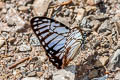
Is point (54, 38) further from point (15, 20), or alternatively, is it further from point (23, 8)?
point (23, 8)

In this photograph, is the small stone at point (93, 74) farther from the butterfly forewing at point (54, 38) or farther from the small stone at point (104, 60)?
the butterfly forewing at point (54, 38)

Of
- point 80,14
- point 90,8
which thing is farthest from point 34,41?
point 90,8

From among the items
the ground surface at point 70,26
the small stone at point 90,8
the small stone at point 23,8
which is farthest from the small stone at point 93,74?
the small stone at point 23,8

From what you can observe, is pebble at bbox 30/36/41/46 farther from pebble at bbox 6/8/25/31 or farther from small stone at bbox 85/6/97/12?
small stone at bbox 85/6/97/12

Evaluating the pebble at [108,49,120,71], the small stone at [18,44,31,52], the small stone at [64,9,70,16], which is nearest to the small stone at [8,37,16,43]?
the small stone at [18,44,31,52]

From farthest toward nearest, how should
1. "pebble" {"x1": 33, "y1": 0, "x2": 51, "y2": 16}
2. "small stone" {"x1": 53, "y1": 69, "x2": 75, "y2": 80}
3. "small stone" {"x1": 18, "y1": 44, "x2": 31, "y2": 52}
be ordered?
"pebble" {"x1": 33, "y1": 0, "x2": 51, "y2": 16}
"small stone" {"x1": 18, "y1": 44, "x2": 31, "y2": 52}
"small stone" {"x1": 53, "y1": 69, "x2": 75, "y2": 80}

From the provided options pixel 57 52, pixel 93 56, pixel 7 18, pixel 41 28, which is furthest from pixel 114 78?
pixel 7 18

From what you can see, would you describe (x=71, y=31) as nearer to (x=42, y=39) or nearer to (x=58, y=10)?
(x=42, y=39)
